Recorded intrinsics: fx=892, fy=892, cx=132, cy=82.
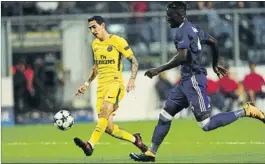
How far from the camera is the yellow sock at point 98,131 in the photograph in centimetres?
1227

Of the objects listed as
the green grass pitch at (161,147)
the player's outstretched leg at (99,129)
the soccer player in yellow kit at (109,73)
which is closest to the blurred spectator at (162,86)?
the green grass pitch at (161,147)

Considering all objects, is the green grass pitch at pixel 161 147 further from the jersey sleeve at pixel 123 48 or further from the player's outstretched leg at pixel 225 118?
the jersey sleeve at pixel 123 48

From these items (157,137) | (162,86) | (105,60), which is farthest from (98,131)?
(162,86)

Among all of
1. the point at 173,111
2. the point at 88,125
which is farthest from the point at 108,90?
the point at 88,125

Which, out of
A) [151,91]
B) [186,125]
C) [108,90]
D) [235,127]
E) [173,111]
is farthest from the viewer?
[151,91]

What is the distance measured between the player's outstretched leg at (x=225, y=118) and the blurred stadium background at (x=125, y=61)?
12.3 m

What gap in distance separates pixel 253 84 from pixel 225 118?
1297 centimetres

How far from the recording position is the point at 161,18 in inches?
995

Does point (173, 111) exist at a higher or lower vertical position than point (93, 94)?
higher

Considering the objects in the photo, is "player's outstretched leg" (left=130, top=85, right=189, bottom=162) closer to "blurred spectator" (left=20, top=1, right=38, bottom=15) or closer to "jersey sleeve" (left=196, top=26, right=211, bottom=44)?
"jersey sleeve" (left=196, top=26, right=211, bottom=44)

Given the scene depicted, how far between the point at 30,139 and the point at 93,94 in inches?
271

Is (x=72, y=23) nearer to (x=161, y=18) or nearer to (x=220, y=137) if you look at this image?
(x=161, y=18)

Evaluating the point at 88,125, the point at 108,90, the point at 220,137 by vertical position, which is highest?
the point at 108,90

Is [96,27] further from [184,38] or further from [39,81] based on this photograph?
[39,81]
